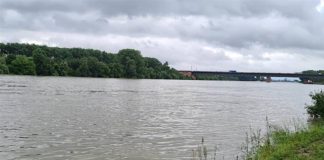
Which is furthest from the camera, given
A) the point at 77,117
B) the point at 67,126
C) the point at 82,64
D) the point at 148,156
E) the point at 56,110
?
the point at 82,64

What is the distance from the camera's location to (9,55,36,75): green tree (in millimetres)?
159375

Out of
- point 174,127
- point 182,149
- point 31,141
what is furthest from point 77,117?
point 182,149

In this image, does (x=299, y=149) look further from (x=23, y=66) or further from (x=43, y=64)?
(x=43, y=64)

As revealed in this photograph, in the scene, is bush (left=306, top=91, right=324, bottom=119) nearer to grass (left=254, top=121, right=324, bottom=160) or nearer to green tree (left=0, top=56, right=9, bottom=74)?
grass (left=254, top=121, right=324, bottom=160)

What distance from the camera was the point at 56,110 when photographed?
4200cm

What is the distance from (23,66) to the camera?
160m

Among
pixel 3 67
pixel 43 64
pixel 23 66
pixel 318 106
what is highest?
pixel 43 64

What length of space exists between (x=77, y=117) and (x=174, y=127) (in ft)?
27.3

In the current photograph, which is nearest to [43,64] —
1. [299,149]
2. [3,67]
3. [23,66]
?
[23,66]

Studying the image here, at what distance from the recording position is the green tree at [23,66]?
159 meters

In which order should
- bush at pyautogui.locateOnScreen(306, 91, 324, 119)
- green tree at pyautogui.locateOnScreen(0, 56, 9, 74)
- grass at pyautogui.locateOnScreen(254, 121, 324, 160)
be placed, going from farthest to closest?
1. green tree at pyautogui.locateOnScreen(0, 56, 9, 74)
2. bush at pyautogui.locateOnScreen(306, 91, 324, 119)
3. grass at pyautogui.locateOnScreen(254, 121, 324, 160)

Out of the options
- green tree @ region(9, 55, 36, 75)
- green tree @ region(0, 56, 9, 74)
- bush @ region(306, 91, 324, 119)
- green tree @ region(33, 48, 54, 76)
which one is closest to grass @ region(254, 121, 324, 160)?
bush @ region(306, 91, 324, 119)

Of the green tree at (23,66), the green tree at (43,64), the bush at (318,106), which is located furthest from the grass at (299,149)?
the green tree at (43,64)

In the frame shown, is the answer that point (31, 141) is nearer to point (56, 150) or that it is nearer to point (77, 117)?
point (56, 150)
